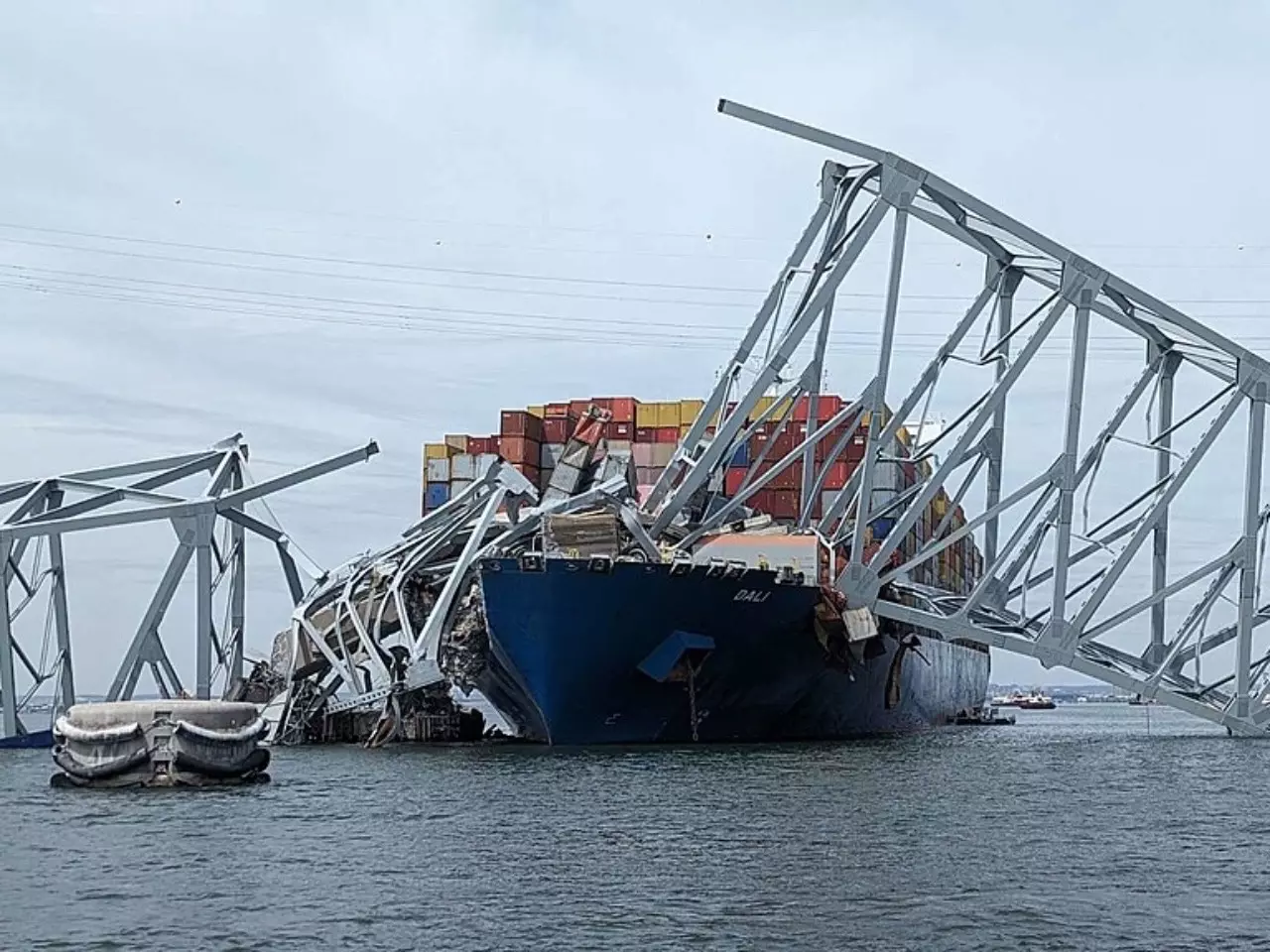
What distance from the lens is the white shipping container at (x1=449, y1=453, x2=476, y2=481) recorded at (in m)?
67.4

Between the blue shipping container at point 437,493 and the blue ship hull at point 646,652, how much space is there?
1488 centimetres

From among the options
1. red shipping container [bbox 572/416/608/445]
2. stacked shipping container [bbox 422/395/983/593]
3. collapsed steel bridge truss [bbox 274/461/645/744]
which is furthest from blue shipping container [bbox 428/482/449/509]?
collapsed steel bridge truss [bbox 274/461/645/744]

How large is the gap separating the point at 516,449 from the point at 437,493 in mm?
3902

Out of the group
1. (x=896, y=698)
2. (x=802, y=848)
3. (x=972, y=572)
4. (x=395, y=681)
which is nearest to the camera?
(x=802, y=848)

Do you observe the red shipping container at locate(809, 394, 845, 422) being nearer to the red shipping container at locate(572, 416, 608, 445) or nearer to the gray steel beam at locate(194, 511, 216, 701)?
the red shipping container at locate(572, 416, 608, 445)

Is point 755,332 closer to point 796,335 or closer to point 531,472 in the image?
point 796,335

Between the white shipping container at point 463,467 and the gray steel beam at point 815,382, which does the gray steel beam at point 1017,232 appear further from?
the white shipping container at point 463,467

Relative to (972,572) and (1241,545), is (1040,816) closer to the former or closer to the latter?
(1241,545)

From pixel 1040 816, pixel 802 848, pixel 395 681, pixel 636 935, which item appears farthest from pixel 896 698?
pixel 636 935

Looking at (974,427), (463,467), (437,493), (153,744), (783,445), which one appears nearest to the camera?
(153,744)

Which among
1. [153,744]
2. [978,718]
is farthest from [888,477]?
[153,744]

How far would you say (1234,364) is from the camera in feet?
174

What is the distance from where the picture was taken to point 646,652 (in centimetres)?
4700

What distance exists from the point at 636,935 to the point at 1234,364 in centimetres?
3783
